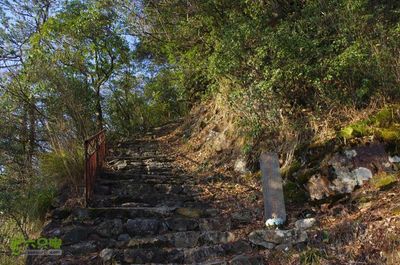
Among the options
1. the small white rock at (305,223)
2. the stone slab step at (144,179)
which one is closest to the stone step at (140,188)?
the stone slab step at (144,179)

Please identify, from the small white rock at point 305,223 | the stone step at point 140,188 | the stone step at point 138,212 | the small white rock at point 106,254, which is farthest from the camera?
the stone step at point 140,188

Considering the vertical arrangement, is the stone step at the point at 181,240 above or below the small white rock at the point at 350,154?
below

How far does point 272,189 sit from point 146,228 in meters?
1.77

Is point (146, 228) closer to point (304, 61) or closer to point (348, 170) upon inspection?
point (348, 170)

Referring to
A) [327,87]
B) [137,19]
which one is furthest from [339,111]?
[137,19]

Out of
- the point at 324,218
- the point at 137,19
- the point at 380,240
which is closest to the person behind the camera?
the point at 380,240

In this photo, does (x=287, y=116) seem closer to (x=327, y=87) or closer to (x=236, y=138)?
(x=327, y=87)

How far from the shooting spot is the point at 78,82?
1167 cm

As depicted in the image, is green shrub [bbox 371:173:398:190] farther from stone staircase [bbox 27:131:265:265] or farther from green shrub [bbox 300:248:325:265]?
stone staircase [bbox 27:131:265:265]

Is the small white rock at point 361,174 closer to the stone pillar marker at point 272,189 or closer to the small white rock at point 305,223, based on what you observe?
the small white rock at point 305,223

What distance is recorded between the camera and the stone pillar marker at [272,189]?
5.07 meters

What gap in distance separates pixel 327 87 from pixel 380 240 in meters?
2.94

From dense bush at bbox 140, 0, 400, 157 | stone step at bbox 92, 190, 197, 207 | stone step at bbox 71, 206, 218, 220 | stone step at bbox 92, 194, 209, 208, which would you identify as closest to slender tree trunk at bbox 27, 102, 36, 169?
stone step at bbox 92, 190, 197, 207

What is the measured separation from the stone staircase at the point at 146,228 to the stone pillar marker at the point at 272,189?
1.91 ft
